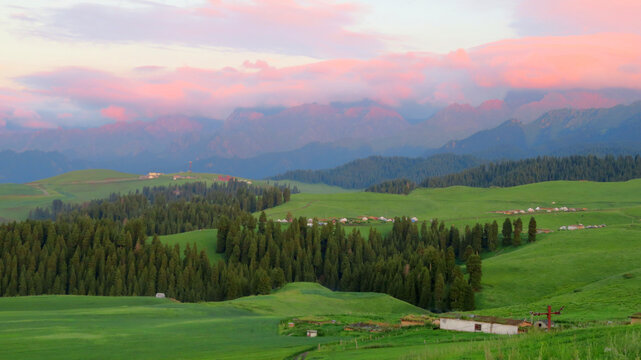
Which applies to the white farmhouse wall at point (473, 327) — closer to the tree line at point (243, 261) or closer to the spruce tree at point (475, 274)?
the tree line at point (243, 261)

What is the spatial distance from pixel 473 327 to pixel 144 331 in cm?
3466

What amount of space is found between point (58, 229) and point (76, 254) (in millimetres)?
26426

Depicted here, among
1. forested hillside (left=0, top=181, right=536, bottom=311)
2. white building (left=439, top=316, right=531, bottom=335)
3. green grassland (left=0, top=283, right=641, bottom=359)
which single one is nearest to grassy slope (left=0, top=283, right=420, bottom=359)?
green grassland (left=0, top=283, right=641, bottom=359)

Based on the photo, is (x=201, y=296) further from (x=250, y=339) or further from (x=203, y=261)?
(x=250, y=339)

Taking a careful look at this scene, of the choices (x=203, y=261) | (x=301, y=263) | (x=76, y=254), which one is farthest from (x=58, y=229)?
(x=301, y=263)

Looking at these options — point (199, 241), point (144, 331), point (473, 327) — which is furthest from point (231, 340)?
point (199, 241)

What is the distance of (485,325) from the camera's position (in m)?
55.9

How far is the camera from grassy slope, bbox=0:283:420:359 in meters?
48.9

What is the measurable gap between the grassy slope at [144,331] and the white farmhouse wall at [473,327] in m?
12.9

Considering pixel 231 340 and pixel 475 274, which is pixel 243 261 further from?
pixel 231 340

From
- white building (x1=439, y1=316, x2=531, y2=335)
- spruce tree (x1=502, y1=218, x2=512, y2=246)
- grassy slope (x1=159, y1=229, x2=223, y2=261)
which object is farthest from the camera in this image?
grassy slope (x1=159, y1=229, x2=223, y2=261)

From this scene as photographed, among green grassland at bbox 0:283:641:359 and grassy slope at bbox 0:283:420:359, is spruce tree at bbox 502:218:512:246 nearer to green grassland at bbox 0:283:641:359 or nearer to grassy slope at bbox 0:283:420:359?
grassy slope at bbox 0:283:420:359

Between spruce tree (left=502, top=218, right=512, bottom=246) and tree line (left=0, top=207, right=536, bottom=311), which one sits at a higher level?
spruce tree (left=502, top=218, right=512, bottom=246)

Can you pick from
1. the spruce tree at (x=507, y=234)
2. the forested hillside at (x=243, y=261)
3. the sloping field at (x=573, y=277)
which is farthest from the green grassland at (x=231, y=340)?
the spruce tree at (x=507, y=234)
